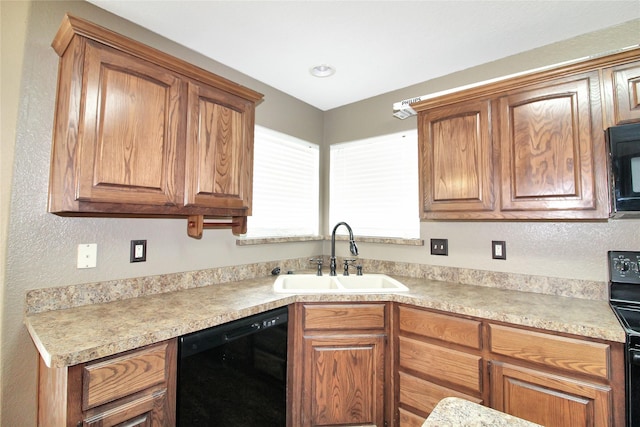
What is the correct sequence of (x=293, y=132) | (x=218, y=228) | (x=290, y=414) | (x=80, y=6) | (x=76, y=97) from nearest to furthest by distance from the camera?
1. (x=76, y=97)
2. (x=80, y=6)
3. (x=290, y=414)
4. (x=218, y=228)
5. (x=293, y=132)

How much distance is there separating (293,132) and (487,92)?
1.46 m

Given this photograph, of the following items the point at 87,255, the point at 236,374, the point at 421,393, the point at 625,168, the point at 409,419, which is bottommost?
the point at 409,419

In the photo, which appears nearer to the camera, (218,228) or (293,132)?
(218,228)

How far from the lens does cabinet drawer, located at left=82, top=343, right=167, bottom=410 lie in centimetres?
100

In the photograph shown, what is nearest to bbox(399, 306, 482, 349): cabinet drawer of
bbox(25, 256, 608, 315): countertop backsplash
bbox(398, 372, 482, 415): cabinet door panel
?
bbox(398, 372, 482, 415): cabinet door panel

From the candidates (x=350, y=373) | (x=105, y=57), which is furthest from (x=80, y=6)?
(x=350, y=373)

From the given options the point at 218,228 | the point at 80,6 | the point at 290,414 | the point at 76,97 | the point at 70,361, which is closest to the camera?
the point at 70,361

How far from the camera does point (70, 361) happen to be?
3.08 ft

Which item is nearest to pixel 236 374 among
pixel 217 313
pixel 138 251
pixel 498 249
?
pixel 217 313

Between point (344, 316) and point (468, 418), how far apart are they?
118cm

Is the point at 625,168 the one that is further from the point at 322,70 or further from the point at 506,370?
the point at 322,70

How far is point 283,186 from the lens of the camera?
2.54m

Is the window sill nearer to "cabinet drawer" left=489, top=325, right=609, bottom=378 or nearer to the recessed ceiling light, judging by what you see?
"cabinet drawer" left=489, top=325, right=609, bottom=378

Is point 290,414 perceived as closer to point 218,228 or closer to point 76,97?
point 218,228
